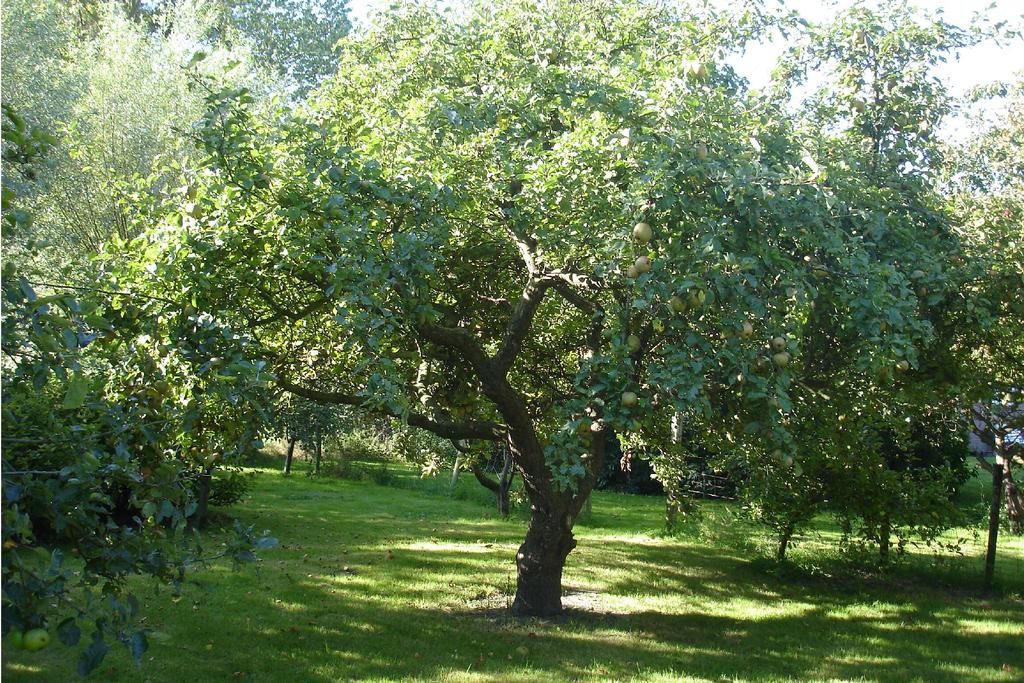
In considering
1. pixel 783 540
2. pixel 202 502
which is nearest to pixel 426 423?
pixel 783 540

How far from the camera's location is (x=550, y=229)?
20.8 feet

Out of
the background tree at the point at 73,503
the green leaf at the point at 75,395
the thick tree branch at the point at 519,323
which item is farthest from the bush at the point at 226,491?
the green leaf at the point at 75,395

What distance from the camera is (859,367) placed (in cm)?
520

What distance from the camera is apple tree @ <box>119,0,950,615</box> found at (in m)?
5.33

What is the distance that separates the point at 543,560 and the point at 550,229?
3.78 meters

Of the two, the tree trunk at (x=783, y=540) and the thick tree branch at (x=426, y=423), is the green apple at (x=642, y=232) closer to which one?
the thick tree branch at (x=426, y=423)

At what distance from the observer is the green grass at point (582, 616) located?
23.8 feet

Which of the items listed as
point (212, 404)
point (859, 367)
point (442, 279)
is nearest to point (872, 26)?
point (859, 367)

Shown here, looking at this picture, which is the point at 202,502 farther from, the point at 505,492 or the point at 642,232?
the point at 642,232

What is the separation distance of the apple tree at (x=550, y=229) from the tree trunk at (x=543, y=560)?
0.13m

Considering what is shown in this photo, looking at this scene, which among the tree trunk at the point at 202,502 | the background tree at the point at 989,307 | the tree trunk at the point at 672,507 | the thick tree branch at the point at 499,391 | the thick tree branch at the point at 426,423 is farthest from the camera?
the tree trunk at the point at 202,502

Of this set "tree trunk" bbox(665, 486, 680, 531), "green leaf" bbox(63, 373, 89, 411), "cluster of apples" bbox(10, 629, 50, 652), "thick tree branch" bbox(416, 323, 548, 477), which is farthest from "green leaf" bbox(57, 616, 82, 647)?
"tree trunk" bbox(665, 486, 680, 531)

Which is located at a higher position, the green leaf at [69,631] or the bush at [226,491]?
the green leaf at [69,631]

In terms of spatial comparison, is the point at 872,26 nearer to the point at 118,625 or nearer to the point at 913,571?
the point at 118,625
